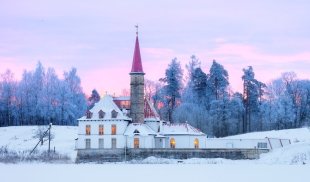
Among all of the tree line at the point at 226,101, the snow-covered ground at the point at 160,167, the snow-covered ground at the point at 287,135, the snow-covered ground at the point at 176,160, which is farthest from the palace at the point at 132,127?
the tree line at the point at 226,101

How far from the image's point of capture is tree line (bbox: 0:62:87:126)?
98688 millimetres

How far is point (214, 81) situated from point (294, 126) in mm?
14546

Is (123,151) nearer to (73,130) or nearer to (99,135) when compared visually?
(99,135)

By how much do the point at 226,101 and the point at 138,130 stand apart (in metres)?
27.9

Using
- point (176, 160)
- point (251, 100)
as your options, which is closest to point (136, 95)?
point (176, 160)

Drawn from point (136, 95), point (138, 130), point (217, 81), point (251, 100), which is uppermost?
point (217, 81)

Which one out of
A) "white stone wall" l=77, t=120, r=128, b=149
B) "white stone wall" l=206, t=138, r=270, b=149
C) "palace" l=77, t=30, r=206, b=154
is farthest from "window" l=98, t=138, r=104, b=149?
"white stone wall" l=206, t=138, r=270, b=149

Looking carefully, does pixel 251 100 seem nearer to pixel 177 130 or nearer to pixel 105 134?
pixel 177 130

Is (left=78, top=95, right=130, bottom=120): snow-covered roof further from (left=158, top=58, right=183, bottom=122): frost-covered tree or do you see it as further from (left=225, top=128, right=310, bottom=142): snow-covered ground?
(left=158, top=58, right=183, bottom=122): frost-covered tree

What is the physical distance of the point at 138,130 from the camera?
221 ft

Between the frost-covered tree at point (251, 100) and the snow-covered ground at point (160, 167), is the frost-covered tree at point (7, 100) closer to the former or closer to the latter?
the snow-covered ground at point (160, 167)

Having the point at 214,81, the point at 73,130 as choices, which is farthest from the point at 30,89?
the point at 214,81

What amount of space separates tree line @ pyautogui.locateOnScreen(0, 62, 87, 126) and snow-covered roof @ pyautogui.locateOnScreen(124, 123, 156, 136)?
32408mm

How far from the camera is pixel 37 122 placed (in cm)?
10131
